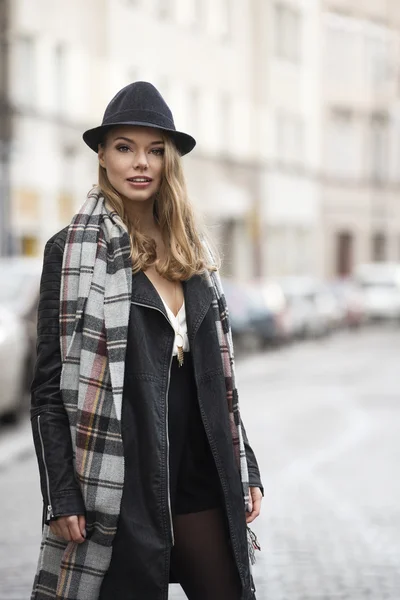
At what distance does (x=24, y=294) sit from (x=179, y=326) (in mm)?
11247

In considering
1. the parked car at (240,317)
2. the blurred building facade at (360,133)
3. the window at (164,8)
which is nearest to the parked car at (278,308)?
the parked car at (240,317)

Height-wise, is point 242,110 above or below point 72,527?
above

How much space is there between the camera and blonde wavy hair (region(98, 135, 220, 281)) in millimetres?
3572

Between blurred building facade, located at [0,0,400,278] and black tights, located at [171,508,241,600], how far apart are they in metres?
17.0

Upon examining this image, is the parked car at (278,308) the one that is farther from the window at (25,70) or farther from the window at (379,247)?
the window at (379,247)

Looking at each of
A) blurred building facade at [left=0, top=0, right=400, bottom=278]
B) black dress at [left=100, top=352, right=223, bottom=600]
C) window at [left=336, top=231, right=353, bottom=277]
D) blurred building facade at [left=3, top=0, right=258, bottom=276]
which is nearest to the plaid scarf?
black dress at [left=100, top=352, right=223, bottom=600]

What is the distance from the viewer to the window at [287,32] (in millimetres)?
49562

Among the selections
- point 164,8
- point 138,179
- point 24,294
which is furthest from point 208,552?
point 164,8

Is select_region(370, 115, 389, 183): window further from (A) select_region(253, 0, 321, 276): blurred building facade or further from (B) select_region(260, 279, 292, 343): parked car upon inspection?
(B) select_region(260, 279, 292, 343): parked car

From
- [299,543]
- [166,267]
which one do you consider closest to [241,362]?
[299,543]

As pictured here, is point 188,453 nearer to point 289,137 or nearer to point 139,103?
point 139,103

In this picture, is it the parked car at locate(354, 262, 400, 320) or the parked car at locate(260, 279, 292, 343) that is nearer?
the parked car at locate(260, 279, 292, 343)

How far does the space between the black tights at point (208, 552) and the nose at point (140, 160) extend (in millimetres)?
876

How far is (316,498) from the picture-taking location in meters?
8.91
